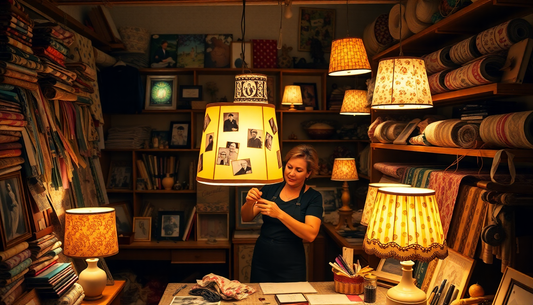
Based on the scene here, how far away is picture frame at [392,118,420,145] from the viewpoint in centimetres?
286

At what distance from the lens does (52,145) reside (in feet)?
9.05

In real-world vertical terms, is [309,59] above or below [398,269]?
above

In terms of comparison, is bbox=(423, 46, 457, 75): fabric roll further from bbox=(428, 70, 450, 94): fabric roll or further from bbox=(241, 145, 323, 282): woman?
bbox=(241, 145, 323, 282): woman

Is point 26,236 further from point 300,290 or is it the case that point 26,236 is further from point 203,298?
point 300,290

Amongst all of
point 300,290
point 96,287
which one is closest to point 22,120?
point 96,287

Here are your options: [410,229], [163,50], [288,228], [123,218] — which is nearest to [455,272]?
[410,229]

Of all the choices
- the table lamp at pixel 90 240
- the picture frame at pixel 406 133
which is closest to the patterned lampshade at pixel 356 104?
the picture frame at pixel 406 133

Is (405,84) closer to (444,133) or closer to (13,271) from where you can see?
(444,133)

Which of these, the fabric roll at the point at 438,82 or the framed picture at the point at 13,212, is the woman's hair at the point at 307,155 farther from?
the framed picture at the point at 13,212

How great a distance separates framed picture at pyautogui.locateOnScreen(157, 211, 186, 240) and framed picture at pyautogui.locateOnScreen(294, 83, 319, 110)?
68.0 inches

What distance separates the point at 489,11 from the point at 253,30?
298cm

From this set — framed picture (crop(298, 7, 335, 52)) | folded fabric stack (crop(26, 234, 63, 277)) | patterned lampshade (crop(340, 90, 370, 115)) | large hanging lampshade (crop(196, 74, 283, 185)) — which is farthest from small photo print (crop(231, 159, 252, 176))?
framed picture (crop(298, 7, 335, 52))

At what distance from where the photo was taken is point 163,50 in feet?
15.7

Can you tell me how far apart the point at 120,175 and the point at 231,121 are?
3377 millimetres
